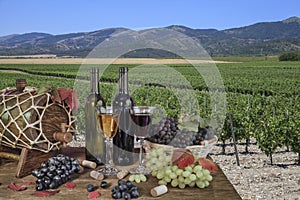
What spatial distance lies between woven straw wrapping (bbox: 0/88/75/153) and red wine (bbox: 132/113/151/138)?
0.36m

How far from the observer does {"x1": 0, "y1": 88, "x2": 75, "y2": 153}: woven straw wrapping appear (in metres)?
2.21

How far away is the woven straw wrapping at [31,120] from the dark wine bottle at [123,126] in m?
0.28

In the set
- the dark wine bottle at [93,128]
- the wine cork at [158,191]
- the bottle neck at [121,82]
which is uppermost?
the bottle neck at [121,82]

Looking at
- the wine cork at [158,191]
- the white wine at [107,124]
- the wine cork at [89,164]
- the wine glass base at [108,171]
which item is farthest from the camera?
the wine cork at [89,164]

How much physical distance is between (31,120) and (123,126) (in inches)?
20.1

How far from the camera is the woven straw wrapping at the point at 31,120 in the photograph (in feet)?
7.25

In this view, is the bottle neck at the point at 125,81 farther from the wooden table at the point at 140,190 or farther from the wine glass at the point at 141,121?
the wooden table at the point at 140,190

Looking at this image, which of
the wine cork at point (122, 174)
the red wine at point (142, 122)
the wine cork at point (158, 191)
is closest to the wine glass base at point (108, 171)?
the wine cork at point (122, 174)

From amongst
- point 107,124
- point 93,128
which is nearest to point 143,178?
point 107,124

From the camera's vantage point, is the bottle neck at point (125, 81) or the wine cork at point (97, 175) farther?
the bottle neck at point (125, 81)

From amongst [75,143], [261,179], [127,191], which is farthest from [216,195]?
[75,143]

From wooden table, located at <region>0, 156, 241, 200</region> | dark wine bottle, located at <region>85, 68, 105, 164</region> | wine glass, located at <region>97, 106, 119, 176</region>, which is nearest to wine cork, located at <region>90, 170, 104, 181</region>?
wooden table, located at <region>0, 156, 241, 200</region>

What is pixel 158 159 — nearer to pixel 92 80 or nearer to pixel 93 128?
pixel 93 128

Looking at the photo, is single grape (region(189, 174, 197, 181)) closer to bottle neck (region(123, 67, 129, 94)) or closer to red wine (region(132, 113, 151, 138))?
red wine (region(132, 113, 151, 138))
